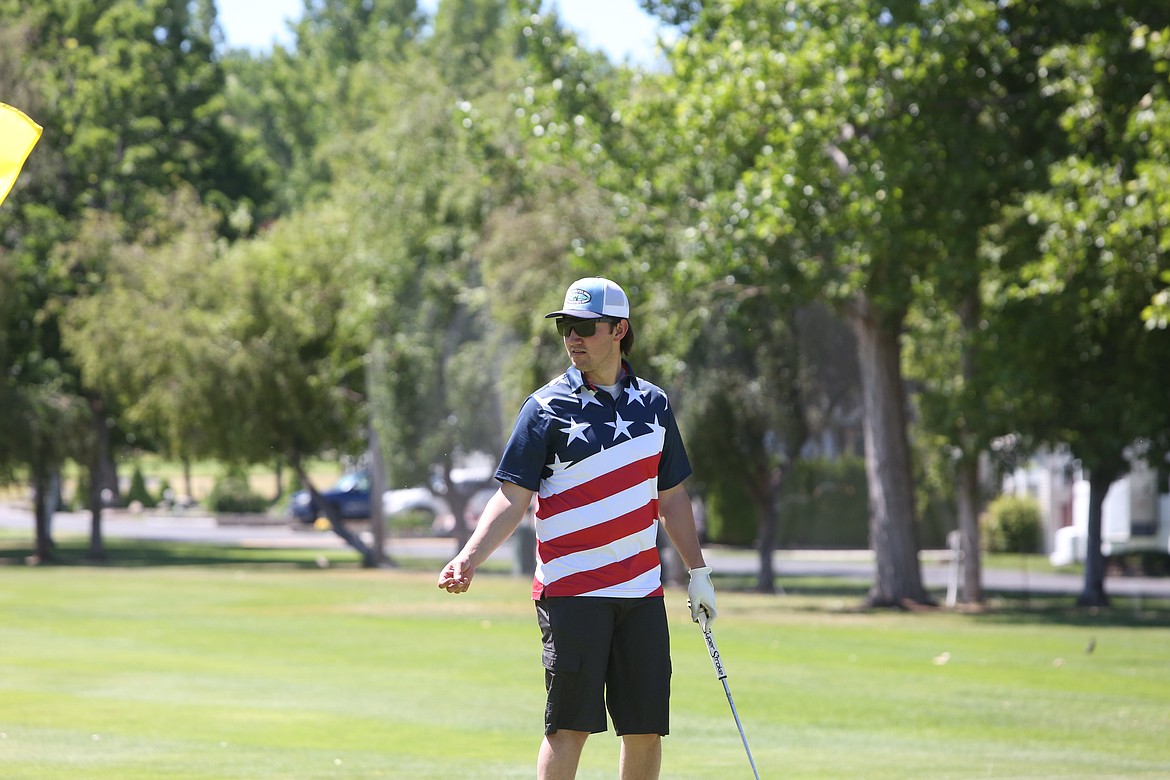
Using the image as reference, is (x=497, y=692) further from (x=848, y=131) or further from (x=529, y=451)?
(x=848, y=131)

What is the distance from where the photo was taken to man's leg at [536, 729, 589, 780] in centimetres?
612

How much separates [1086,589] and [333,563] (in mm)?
17937

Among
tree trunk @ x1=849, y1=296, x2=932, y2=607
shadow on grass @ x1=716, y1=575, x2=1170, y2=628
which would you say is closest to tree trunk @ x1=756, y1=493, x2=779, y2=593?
shadow on grass @ x1=716, y1=575, x2=1170, y2=628

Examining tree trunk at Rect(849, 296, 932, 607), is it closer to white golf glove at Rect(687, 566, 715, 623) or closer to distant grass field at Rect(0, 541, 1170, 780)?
distant grass field at Rect(0, 541, 1170, 780)

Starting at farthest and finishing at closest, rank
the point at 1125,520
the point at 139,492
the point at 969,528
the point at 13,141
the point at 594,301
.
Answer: the point at 139,492 → the point at 1125,520 → the point at 969,528 → the point at 13,141 → the point at 594,301

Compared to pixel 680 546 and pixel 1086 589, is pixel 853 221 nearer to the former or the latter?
pixel 1086 589

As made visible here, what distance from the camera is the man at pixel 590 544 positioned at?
614cm

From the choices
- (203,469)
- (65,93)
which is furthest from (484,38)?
(65,93)

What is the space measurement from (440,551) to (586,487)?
1529 inches

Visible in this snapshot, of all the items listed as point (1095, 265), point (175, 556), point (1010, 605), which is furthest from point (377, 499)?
point (1095, 265)

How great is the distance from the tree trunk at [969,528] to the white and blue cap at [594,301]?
21.7 m

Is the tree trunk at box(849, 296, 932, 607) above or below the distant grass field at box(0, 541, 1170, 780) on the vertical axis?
above

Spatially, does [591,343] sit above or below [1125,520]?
above

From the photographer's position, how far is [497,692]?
13.6 meters
